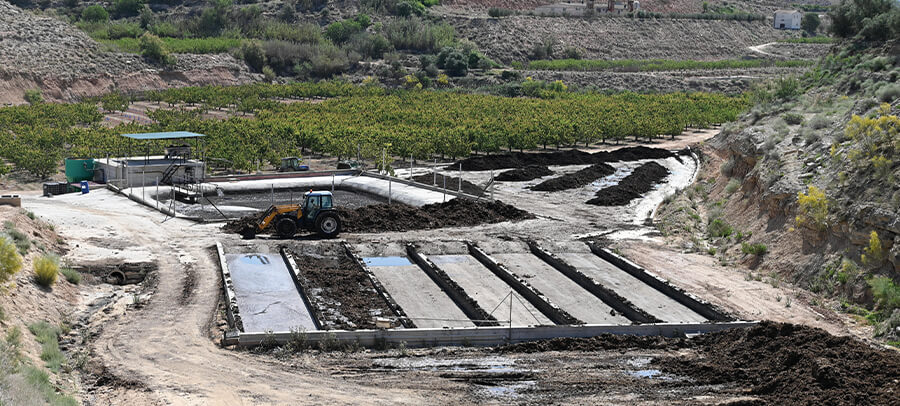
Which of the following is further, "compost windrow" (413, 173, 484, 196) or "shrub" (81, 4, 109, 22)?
"shrub" (81, 4, 109, 22)

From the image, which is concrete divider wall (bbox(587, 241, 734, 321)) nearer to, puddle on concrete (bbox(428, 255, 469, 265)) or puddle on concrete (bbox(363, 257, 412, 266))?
puddle on concrete (bbox(428, 255, 469, 265))

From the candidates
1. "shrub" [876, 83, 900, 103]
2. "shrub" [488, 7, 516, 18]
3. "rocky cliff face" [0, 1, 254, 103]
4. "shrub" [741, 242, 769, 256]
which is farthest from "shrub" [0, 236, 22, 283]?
"shrub" [488, 7, 516, 18]

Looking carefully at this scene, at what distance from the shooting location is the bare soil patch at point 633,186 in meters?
37.7

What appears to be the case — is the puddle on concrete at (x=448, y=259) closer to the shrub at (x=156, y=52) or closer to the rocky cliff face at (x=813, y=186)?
the rocky cliff face at (x=813, y=186)

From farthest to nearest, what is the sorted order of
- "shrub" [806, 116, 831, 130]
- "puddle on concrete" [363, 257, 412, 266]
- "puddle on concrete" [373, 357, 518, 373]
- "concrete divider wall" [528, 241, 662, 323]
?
"shrub" [806, 116, 831, 130], "puddle on concrete" [363, 257, 412, 266], "concrete divider wall" [528, 241, 662, 323], "puddle on concrete" [373, 357, 518, 373]

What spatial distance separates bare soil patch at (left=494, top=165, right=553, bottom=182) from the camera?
1710 inches

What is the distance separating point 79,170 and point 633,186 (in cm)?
2378

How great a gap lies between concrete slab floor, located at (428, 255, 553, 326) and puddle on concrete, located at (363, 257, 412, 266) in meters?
0.80

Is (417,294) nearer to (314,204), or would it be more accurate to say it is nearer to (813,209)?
(314,204)

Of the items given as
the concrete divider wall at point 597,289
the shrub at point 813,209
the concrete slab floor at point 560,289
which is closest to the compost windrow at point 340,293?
the concrete slab floor at point 560,289

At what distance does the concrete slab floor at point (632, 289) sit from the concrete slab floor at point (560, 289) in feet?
2.61

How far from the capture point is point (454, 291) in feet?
76.7

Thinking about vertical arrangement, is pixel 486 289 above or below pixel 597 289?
below

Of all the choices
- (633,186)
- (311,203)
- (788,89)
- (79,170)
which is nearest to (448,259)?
(311,203)
